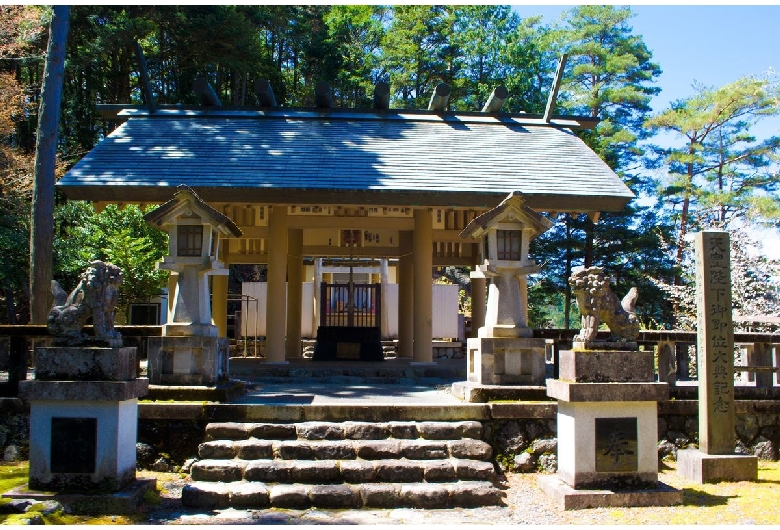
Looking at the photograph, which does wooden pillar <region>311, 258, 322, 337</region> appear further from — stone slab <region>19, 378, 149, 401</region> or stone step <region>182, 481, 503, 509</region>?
stone slab <region>19, 378, 149, 401</region>

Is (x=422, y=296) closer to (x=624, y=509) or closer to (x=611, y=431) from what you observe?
(x=611, y=431)

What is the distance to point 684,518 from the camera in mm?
5859

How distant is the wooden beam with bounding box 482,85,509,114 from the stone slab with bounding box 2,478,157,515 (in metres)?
11.4

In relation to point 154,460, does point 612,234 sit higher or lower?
higher

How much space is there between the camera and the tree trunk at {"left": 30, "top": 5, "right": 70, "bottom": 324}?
1331 cm

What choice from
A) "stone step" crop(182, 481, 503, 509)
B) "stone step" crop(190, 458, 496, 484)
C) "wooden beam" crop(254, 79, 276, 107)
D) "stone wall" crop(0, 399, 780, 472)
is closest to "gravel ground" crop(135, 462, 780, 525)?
"stone step" crop(182, 481, 503, 509)

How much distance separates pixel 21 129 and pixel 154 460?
65.0ft

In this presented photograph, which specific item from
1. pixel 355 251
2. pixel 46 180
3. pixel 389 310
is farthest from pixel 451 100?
pixel 46 180

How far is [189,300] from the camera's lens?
8.16 m

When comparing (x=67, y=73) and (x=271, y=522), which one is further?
(x=67, y=73)

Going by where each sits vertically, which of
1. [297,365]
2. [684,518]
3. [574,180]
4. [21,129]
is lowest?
[684,518]

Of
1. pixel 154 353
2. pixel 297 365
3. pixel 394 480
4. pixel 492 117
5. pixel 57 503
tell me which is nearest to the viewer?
pixel 57 503

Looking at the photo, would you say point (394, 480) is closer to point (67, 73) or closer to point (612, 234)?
point (612, 234)

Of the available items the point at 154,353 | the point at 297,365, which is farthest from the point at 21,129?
the point at 154,353
